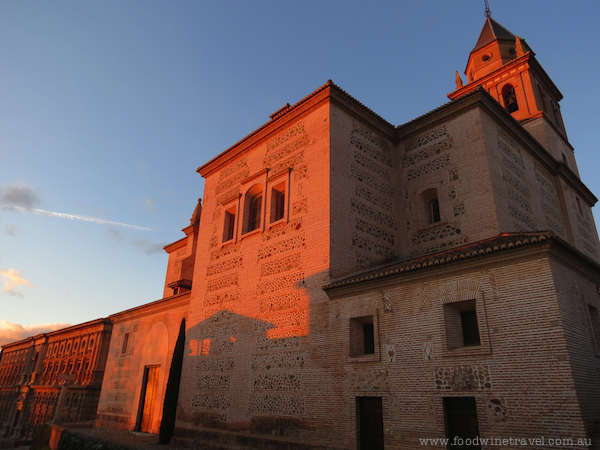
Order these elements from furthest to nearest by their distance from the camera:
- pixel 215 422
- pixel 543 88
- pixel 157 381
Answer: pixel 543 88 → pixel 157 381 → pixel 215 422

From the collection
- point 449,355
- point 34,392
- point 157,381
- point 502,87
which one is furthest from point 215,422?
point 34,392

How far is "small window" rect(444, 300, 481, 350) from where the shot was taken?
7.46 meters

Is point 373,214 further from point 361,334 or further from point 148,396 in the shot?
point 148,396

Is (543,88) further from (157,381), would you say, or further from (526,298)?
(157,381)

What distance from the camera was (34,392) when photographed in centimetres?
2630

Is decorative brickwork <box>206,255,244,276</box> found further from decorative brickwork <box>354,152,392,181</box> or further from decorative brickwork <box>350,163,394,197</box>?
decorative brickwork <box>354,152,392,181</box>

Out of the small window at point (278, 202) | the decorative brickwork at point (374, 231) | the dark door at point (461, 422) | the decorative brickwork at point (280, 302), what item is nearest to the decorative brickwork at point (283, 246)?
the small window at point (278, 202)

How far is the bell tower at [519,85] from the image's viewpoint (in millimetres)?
15781

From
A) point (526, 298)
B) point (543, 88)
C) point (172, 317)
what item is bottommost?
point (526, 298)

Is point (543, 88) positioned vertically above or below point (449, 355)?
above

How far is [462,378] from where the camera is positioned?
704 cm

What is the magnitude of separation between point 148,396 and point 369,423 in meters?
10.3

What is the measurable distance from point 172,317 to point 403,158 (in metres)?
9.99

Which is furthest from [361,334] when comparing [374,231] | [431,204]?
[431,204]
